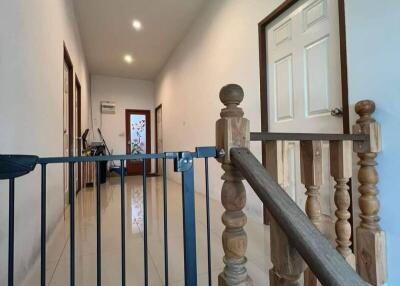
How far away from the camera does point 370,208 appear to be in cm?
122

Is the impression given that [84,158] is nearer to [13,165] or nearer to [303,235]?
[13,165]

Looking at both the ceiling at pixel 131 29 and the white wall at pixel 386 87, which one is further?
the ceiling at pixel 131 29

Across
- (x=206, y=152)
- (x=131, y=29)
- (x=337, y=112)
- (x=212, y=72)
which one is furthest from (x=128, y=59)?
(x=206, y=152)

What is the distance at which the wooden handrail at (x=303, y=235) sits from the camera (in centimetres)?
44

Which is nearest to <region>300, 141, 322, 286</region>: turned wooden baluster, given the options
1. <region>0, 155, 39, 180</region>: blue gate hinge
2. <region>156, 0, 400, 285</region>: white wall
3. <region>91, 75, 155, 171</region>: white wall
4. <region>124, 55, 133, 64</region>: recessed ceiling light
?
<region>156, 0, 400, 285</region>: white wall

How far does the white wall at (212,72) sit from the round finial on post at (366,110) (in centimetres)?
104

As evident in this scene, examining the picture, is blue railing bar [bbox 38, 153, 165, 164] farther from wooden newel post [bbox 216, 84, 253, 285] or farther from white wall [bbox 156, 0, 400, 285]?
white wall [bbox 156, 0, 400, 285]

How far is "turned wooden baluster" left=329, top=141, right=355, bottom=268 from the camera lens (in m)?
1.10

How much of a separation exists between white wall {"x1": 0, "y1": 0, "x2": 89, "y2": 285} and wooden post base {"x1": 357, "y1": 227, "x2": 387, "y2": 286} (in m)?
1.82

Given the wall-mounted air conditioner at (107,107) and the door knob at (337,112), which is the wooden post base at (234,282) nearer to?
the door knob at (337,112)

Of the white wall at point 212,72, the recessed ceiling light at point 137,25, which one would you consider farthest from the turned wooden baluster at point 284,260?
the recessed ceiling light at point 137,25

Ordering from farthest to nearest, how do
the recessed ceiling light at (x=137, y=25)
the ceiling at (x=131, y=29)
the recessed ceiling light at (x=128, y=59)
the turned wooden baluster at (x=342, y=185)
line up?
the recessed ceiling light at (x=128, y=59)
the recessed ceiling light at (x=137, y=25)
the ceiling at (x=131, y=29)
the turned wooden baluster at (x=342, y=185)

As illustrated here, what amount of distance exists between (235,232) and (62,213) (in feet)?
7.98

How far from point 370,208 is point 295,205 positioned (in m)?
0.94
